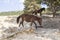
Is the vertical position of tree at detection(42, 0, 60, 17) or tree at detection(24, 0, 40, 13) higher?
tree at detection(42, 0, 60, 17)

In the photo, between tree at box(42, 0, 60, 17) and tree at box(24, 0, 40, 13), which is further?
tree at box(24, 0, 40, 13)

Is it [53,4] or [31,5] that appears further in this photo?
[31,5]

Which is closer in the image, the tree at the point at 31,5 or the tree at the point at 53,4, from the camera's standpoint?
the tree at the point at 53,4

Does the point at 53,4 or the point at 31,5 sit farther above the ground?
the point at 53,4

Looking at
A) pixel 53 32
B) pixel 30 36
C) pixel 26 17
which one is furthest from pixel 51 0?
pixel 30 36

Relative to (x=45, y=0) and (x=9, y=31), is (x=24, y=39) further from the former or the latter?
(x=45, y=0)

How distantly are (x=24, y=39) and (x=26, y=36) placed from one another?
0.61 meters

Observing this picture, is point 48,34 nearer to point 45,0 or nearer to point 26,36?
point 26,36

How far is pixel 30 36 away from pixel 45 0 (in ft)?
32.1

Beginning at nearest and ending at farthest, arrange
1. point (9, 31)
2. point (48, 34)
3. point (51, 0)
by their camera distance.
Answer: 1. point (48, 34)
2. point (9, 31)
3. point (51, 0)

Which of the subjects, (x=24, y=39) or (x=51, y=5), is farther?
(x=51, y=5)

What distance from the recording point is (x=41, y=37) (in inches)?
435

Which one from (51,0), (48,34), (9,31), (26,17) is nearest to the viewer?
(48,34)

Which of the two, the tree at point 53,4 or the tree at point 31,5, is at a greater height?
the tree at point 53,4
